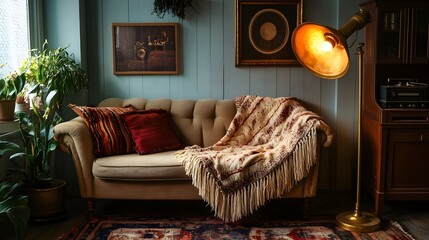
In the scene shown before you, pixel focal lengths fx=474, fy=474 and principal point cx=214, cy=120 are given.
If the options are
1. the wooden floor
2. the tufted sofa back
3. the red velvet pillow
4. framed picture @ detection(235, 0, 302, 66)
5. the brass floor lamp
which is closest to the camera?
the brass floor lamp

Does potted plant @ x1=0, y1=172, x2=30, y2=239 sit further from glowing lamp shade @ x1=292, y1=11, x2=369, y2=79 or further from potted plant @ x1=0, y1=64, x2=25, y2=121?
glowing lamp shade @ x1=292, y1=11, x2=369, y2=79

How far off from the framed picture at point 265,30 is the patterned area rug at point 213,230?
1425 mm

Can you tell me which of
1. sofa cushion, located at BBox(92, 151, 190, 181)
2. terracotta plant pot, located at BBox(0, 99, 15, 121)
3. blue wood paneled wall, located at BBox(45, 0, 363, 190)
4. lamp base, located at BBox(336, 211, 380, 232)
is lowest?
lamp base, located at BBox(336, 211, 380, 232)

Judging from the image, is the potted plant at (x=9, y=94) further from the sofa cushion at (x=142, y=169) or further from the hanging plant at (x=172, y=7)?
the hanging plant at (x=172, y=7)

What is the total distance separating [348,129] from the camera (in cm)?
401

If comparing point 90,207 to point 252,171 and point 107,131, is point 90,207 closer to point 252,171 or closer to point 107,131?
point 107,131

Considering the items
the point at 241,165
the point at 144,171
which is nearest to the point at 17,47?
the point at 144,171

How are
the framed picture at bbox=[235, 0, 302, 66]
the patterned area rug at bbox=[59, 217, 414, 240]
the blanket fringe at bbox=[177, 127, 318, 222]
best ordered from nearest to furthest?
the patterned area rug at bbox=[59, 217, 414, 240] → the blanket fringe at bbox=[177, 127, 318, 222] → the framed picture at bbox=[235, 0, 302, 66]

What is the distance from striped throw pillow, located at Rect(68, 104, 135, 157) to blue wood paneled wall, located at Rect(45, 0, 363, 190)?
0.60m

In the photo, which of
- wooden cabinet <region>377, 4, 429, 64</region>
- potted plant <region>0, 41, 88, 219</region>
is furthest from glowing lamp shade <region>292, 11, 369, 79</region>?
potted plant <region>0, 41, 88, 219</region>

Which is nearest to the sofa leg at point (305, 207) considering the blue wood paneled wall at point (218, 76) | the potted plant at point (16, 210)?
the blue wood paneled wall at point (218, 76)

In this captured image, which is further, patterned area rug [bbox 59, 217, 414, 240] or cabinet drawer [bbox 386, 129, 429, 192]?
cabinet drawer [bbox 386, 129, 429, 192]

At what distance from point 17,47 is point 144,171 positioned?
142cm

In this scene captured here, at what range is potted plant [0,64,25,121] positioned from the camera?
309 cm
